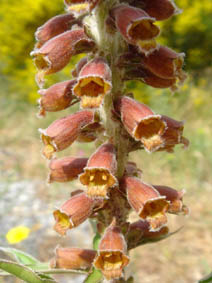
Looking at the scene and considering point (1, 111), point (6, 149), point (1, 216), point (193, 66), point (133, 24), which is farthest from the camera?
point (193, 66)

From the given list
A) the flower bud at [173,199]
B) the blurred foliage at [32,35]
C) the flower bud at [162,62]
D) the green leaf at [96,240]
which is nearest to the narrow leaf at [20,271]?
the green leaf at [96,240]

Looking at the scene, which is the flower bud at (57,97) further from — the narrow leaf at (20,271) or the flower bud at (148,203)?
the narrow leaf at (20,271)

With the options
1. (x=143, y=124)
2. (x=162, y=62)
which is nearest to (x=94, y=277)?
(x=143, y=124)

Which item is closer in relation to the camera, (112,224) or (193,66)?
(112,224)

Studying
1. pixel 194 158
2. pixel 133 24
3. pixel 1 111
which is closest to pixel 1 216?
pixel 194 158

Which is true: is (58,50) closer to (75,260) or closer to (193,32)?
(75,260)

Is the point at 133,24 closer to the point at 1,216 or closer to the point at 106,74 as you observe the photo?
the point at 106,74

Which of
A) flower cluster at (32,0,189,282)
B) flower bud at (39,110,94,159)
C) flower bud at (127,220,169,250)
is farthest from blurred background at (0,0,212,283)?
flower bud at (39,110,94,159)
